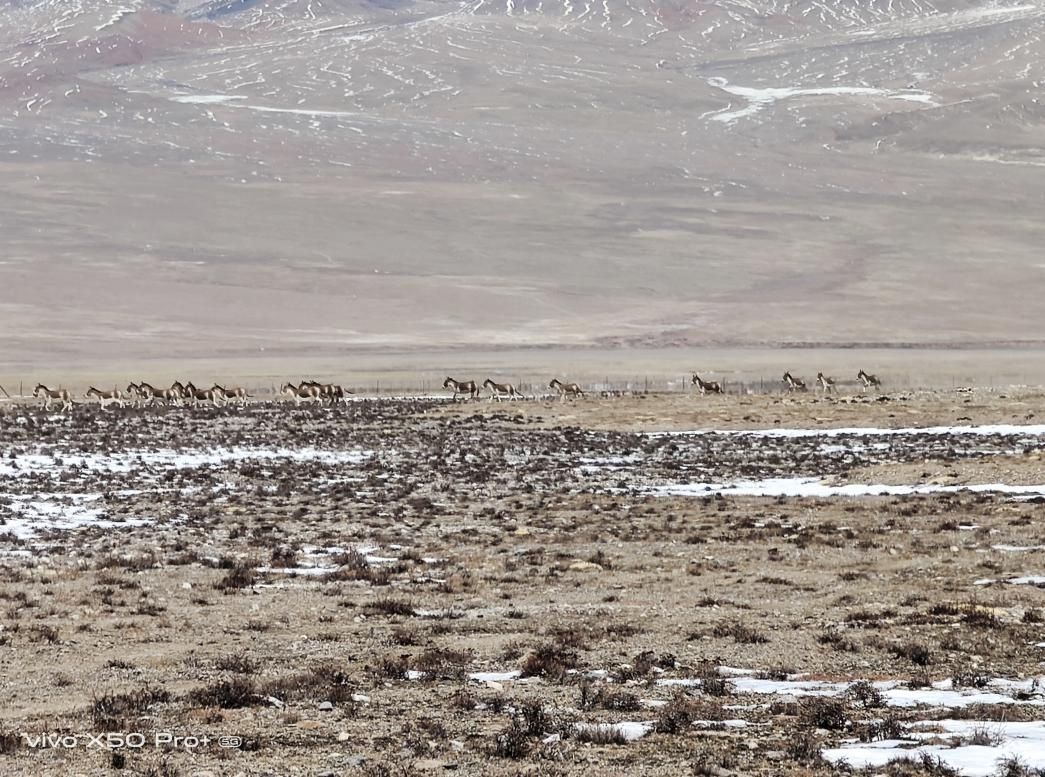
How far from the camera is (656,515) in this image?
21.5 metres

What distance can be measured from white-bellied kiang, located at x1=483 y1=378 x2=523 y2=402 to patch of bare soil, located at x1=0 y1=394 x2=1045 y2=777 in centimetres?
2125

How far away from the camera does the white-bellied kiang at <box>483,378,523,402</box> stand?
1998 inches

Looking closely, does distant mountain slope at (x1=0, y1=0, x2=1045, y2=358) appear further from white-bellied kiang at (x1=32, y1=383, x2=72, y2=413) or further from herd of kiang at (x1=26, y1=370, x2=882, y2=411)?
white-bellied kiang at (x1=32, y1=383, x2=72, y2=413)

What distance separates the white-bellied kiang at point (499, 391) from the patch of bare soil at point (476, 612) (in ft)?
69.7

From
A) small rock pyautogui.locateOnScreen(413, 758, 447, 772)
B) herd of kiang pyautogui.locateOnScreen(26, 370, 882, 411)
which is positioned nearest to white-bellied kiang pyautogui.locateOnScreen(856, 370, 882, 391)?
herd of kiang pyautogui.locateOnScreen(26, 370, 882, 411)

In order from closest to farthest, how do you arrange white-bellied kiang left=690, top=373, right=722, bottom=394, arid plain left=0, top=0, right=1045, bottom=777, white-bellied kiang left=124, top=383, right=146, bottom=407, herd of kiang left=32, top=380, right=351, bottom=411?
arid plain left=0, top=0, right=1045, bottom=777, herd of kiang left=32, top=380, right=351, bottom=411, white-bellied kiang left=124, top=383, right=146, bottom=407, white-bellied kiang left=690, top=373, right=722, bottom=394

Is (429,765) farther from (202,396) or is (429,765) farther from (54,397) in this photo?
(54,397)

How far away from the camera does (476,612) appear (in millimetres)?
13094

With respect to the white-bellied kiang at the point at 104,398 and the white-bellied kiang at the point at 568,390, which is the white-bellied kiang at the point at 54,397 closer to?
the white-bellied kiang at the point at 104,398

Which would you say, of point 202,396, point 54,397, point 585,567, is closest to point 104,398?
point 54,397

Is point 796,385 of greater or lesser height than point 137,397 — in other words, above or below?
above

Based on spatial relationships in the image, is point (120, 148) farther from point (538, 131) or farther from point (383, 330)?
point (383, 330)

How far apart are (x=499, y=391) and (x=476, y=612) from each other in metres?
41.5

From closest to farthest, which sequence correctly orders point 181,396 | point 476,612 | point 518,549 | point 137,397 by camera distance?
point 476,612
point 518,549
point 181,396
point 137,397
